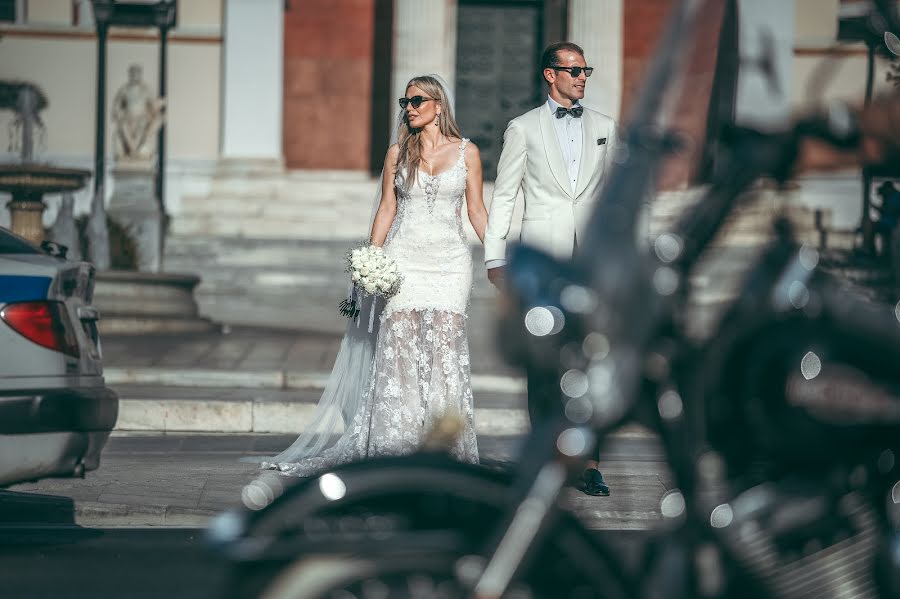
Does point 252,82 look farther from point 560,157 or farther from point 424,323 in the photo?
point 560,157

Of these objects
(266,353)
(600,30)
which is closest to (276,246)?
(600,30)

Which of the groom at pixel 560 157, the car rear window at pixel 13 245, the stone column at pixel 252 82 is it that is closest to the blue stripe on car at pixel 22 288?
the car rear window at pixel 13 245

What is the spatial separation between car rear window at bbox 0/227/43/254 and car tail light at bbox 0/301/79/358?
39 centimetres

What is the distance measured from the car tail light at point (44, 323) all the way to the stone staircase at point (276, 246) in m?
11.1

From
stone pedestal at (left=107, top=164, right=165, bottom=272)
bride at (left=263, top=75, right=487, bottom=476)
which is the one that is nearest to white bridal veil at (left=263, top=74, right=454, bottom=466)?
bride at (left=263, top=75, right=487, bottom=476)

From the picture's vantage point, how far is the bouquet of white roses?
824cm

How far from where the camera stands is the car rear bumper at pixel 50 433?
19.1ft

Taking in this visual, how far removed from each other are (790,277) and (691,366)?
1.16 feet

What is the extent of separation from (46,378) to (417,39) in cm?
1789

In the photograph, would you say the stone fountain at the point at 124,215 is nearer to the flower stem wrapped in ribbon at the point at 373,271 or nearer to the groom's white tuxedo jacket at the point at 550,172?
the flower stem wrapped in ribbon at the point at 373,271

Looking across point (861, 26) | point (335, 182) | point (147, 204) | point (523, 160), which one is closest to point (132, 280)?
point (147, 204)

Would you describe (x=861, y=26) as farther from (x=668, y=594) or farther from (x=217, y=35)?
(x=217, y=35)

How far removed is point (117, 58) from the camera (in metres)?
23.8

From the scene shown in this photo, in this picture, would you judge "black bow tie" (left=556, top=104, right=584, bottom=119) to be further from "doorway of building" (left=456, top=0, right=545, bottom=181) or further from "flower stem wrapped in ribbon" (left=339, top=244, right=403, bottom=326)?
"doorway of building" (left=456, top=0, right=545, bottom=181)
